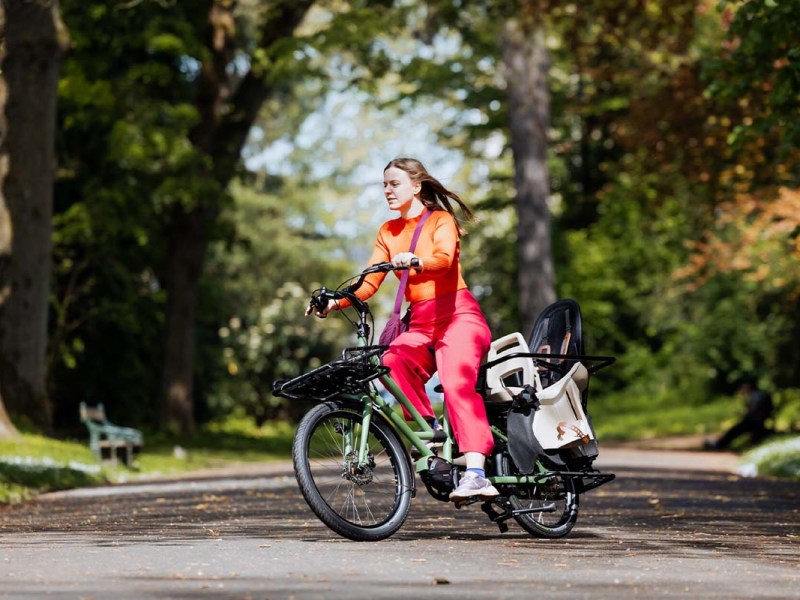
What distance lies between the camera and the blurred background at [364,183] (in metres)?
20.1

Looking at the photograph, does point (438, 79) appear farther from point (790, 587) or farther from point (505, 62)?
point (790, 587)

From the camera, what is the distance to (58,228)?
26641mm

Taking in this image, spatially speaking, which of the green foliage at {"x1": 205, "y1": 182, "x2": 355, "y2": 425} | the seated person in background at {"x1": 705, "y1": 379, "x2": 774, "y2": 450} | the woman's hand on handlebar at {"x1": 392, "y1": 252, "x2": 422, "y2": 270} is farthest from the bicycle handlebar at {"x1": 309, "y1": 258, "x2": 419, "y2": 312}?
the green foliage at {"x1": 205, "y1": 182, "x2": 355, "y2": 425}

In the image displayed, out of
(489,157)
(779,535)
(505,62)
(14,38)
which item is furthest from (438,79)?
(779,535)

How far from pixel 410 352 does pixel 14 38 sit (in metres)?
12.8

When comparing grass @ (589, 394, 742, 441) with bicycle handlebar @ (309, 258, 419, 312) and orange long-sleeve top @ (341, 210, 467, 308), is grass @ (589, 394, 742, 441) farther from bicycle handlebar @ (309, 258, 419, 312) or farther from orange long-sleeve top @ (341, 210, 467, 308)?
bicycle handlebar @ (309, 258, 419, 312)

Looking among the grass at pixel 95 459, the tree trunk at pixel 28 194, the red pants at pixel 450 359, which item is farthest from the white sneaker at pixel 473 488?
the tree trunk at pixel 28 194

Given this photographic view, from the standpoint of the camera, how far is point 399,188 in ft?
28.4

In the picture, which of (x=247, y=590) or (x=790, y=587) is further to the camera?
(x=790, y=587)

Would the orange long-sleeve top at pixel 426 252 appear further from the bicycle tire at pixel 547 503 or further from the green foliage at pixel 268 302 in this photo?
the green foliage at pixel 268 302

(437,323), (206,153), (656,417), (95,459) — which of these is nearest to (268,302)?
(656,417)

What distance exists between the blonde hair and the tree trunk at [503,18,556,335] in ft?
68.1

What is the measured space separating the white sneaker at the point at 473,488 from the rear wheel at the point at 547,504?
1.24 ft

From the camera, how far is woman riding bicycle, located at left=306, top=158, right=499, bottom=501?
839 centimetres
